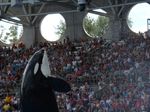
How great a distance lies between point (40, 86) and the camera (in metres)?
5.86

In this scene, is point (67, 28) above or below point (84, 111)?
above

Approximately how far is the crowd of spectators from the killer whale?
11946 mm

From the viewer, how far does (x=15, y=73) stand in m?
26.2

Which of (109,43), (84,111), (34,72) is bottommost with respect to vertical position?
(84,111)

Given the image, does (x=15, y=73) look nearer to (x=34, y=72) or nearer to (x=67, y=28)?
(x=67, y=28)

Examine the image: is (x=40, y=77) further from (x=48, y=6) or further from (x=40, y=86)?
(x=48, y=6)

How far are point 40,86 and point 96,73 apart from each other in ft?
57.0

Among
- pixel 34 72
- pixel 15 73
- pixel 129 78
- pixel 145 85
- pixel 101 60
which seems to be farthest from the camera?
pixel 15 73

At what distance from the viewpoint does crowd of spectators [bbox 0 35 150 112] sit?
63.6 ft

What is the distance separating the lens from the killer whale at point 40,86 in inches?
226

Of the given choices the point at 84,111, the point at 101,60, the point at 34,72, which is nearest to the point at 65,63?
the point at 101,60

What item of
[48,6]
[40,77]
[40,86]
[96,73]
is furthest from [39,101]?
[48,6]

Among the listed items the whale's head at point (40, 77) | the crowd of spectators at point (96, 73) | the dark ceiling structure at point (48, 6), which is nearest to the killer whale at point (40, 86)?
the whale's head at point (40, 77)

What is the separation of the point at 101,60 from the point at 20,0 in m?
6.11
